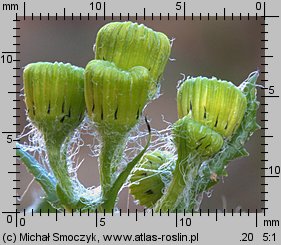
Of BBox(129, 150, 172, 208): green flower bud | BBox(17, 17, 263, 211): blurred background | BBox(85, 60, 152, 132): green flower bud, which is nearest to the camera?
BBox(85, 60, 152, 132): green flower bud

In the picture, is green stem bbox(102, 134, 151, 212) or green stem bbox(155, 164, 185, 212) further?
green stem bbox(155, 164, 185, 212)

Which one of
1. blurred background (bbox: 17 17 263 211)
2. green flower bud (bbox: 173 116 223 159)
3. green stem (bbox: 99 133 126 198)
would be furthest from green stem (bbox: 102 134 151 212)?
blurred background (bbox: 17 17 263 211)

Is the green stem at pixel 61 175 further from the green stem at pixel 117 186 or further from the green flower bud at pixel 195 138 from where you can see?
the green flower bud at pixel 195 138

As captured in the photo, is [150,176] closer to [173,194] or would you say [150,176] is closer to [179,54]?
[173,194]

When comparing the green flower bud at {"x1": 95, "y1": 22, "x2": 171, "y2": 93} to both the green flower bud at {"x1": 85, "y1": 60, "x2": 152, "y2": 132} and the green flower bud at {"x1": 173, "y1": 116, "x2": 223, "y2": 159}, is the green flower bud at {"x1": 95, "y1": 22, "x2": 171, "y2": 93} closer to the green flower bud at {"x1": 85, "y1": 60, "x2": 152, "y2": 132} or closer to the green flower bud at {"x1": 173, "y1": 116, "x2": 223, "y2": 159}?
the green flower bud at {"x1": 85, "y1": 60, "x2": 152, "y2": 132}

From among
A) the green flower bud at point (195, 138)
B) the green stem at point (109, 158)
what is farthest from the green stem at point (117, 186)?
the green flower bud at point (195, 138)

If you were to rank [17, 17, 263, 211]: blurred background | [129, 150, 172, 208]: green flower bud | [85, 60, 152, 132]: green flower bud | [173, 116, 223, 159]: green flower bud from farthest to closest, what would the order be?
1. [17, 17, 263, 211]: blurred background
2. [129, 150, 172, 208]: green flower bud
3. [173, 116, 223, 159]: green flower bud
4. [85, 60, 152, 132]: green flower bud

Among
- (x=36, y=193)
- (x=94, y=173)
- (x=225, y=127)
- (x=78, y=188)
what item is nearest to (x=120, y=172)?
(x=78, y=188)

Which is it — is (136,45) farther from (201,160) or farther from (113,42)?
(201,160)
